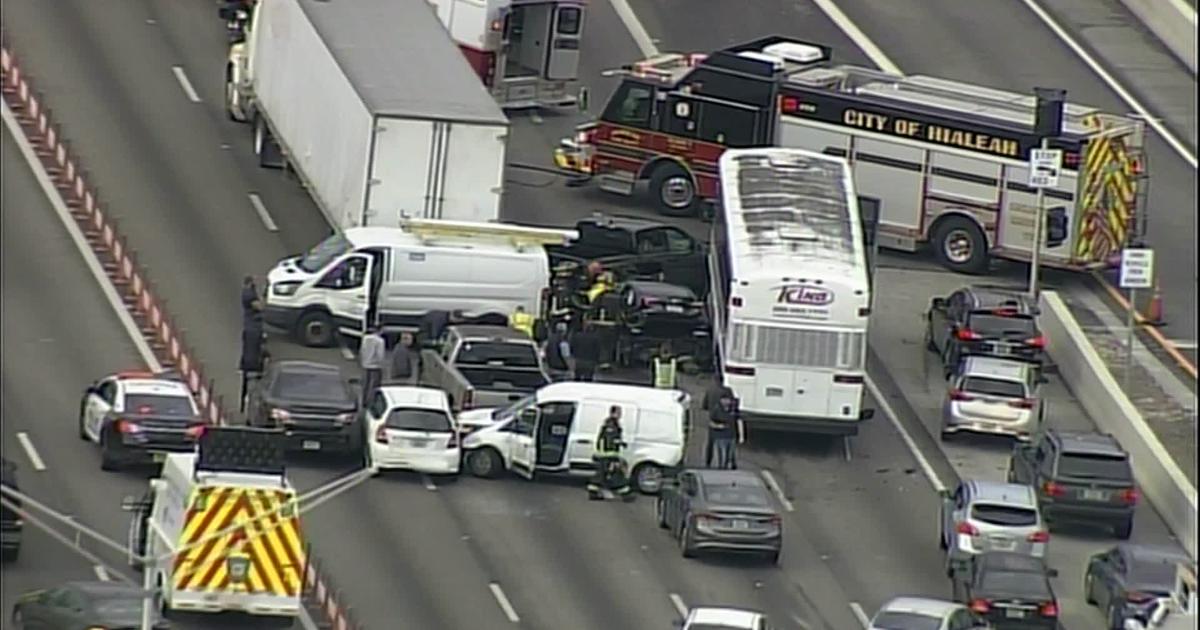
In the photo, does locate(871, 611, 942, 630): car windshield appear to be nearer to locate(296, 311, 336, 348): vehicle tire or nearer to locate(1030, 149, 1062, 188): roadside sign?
locate(296, 311, 336, 348): vehicle tire

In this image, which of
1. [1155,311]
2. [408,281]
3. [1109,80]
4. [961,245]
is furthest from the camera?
[1109,80]

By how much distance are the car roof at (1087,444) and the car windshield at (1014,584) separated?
5.58 metres

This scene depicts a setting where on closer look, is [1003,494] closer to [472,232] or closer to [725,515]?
[725,515]

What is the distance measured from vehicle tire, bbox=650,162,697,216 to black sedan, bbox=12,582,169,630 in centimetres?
2686

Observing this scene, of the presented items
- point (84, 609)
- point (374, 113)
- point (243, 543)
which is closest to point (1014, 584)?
point (243, 543)

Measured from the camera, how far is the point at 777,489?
2569 inches

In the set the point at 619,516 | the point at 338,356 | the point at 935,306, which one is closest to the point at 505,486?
the point at 619,516

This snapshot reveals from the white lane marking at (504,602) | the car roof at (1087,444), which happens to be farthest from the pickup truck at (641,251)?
the white lane marking at (504,602)

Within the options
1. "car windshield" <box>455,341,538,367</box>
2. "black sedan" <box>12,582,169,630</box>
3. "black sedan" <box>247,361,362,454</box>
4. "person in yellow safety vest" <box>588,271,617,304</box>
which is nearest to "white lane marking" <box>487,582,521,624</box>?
"black sedan" <box>247,361,362,454</box>

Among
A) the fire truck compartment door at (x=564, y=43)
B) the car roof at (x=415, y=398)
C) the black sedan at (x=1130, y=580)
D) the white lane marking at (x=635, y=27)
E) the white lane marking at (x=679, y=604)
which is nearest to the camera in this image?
the black sedan at (x=1130, y=580)

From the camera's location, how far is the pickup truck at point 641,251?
235 feet

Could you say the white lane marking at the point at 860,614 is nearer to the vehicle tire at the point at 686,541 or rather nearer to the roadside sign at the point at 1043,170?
the vehicle tire at the point at 686,541

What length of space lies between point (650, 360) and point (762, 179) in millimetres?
3749

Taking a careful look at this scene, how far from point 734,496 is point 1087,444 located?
21.6 feet
